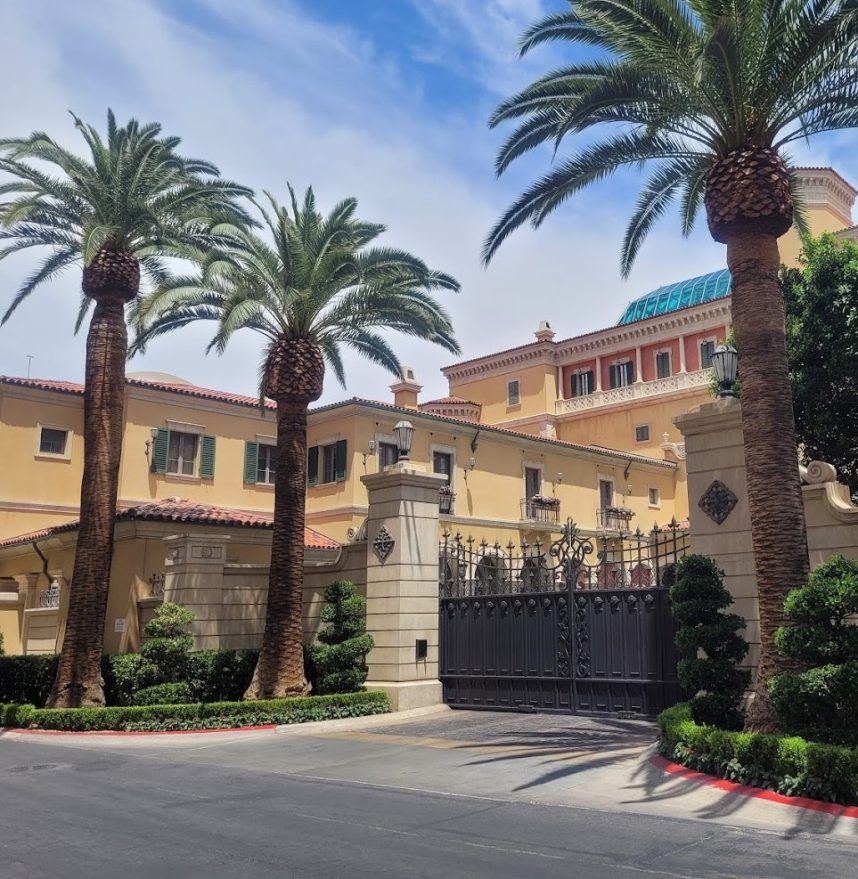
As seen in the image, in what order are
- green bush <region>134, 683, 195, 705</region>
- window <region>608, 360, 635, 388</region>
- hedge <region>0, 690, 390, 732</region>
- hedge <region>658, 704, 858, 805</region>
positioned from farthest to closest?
window <region>608, 360, 635, 388</region> → green bush <region>134, 683, 195, 705</region> → hedge <region>0, 690, 390, 732</region> → hedge <region>658, 704, 858, 805</region>

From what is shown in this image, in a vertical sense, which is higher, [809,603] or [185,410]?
[185,410]

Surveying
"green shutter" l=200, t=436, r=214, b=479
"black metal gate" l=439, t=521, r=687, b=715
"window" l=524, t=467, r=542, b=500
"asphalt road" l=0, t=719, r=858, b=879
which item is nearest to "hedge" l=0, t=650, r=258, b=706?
"black metal gate" l=439, t=521, r=687, b=715

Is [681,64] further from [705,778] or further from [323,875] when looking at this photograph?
[323,875]

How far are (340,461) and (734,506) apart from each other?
2119cm

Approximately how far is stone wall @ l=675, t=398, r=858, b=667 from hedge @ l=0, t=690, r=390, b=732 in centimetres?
742

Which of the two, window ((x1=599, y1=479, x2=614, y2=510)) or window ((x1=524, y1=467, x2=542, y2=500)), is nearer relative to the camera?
window ((x1=524, y1=467, x2=542, y2=500))

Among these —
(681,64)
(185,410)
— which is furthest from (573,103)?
(185,410)

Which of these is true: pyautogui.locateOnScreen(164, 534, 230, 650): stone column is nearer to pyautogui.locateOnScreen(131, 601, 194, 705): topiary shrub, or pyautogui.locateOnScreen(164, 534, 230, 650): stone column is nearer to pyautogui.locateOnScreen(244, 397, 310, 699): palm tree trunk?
pyautogui.locateOnScreen(131, 601, 194, 705): topiary shrub

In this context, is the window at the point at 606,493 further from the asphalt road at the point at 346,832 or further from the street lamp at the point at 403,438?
the asphalt road at the point at 346,832

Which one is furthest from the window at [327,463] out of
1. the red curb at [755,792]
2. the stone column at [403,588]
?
the red curb at [755,792]

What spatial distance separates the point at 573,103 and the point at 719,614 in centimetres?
764

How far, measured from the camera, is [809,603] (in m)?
9.57

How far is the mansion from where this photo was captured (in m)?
24.1

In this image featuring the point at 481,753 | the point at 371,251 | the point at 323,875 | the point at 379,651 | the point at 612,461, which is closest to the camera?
the point at 323,875
